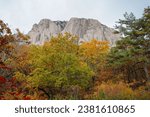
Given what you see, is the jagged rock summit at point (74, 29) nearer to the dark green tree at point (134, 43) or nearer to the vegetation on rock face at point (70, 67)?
the vegetation on rock face at point (70, 67)

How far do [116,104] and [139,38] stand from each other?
63.9ft

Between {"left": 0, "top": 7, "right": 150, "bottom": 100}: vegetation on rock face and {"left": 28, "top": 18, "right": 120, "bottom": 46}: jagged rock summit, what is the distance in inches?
3019

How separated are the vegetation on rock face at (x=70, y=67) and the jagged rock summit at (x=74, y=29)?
76.7 m

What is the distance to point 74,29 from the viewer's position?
118 metres

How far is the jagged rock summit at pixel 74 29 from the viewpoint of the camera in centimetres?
11069

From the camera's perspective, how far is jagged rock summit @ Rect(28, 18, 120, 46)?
4358 inches

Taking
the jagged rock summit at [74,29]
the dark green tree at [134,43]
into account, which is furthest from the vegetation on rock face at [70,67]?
the jagged rock summit at [74,29]

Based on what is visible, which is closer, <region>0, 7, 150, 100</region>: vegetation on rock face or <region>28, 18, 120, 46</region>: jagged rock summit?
<region>0, 7, 150, 100</region>: vegetation on rock face

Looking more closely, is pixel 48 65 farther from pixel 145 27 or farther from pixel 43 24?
pixel 43 24

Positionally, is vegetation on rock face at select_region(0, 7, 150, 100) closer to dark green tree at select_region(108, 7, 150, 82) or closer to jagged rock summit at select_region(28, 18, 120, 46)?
dark green tree at select_region(108, 7, 150, 82)

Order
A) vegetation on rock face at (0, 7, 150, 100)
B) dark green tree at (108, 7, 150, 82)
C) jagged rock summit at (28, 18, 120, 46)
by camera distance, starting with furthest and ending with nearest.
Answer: jagged rock summit at (28, 18, 120, 46) < dark green tree at (108, 7, 150, 82) < vegetation on rock face at (0, 7, 150, 100)

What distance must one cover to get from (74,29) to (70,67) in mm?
98337

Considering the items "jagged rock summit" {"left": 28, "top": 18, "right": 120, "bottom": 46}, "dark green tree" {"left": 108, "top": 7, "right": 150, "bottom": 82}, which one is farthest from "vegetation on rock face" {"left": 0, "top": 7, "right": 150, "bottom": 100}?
"jagged rock summit" {"left": 28, "top": 18, "right": 120, "bottom": 46}

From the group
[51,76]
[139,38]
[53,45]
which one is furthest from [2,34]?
[139,38]
